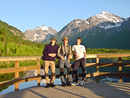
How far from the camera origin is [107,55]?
775 cm

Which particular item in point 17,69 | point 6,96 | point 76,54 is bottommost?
point 6,96

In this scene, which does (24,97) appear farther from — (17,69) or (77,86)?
(77,86)

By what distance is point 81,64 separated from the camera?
7.35 m

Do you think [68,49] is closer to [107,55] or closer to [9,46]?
[107,55]

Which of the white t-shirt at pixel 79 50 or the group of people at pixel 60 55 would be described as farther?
the white t-shirt at pixel 79 50

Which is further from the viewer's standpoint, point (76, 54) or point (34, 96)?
point (76, 54)

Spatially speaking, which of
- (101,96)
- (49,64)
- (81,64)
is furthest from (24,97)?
(81,64)

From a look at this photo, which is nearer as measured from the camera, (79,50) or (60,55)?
(60,55)

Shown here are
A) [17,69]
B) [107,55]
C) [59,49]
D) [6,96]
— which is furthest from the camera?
[107,55]

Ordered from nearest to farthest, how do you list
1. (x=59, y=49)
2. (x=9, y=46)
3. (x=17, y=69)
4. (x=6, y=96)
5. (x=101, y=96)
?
1. (x=101, y=96)
2. (x=6, y=96)
3. (x=17, y=69)
4. (x=59, y=49)
5. (x=9, y=46)

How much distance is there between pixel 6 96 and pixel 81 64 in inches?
128

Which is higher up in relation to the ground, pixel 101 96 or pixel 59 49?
pixel 59 49

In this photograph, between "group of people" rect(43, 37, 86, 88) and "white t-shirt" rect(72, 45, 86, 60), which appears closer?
"group of people" rect(43, 37, 86, 88)

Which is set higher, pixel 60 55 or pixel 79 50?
pixel 79 50
